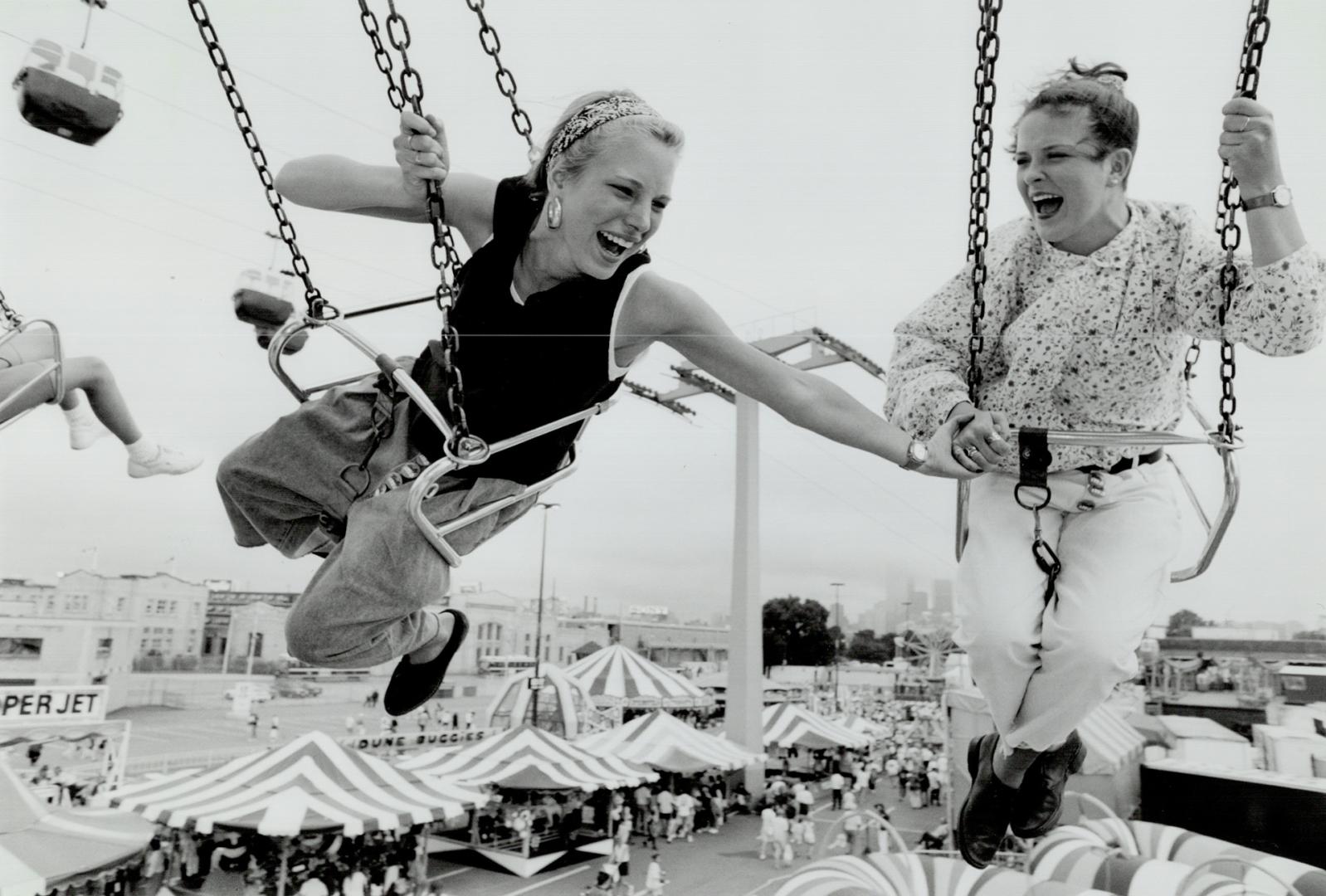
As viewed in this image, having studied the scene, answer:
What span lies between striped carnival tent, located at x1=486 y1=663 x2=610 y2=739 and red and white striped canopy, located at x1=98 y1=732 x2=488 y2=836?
5.61m

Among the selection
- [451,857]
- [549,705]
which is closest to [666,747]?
[451,857]

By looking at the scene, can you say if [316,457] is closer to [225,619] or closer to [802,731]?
[802,731]

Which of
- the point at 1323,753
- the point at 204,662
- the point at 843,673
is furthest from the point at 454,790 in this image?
the point at 843,673

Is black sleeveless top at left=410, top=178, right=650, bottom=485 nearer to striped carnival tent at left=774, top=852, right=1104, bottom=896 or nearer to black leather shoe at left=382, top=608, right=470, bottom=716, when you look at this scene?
black leather shoe at left=382, top=608, right=470, bottom=716

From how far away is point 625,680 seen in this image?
56.7 ft

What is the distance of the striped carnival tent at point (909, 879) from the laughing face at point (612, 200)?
4640mm

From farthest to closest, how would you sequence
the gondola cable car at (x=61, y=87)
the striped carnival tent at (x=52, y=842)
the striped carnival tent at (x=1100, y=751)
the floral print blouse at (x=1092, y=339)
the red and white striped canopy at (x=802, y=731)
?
the red and white striped canopy at (x=802, y=731) → the striped carnival tent at (x=1100, y=751) → the striped carnival tent at (x=52, y=842) → the gondola cable car at (x=61, y=87) → the floral print blouse at (x=1092, y=339)

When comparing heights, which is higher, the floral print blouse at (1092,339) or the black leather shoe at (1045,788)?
the floral print blouse at (1092,339)

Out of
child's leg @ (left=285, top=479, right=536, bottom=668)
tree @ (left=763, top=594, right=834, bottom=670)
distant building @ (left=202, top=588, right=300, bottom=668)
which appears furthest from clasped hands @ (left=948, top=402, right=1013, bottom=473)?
tree @ (left=763, top=594, right=834, bottom=670)

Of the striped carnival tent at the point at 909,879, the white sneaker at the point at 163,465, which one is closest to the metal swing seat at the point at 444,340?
the white sneaker at the point at 163,465

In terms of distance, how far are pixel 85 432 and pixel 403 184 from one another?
2.31 m

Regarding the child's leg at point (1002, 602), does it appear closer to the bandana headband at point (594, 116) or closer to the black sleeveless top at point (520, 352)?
the black sleeveless top at point (520, 352)

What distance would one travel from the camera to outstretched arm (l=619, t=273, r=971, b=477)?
169 centimetres

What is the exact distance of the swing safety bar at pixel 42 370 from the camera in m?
2.76
